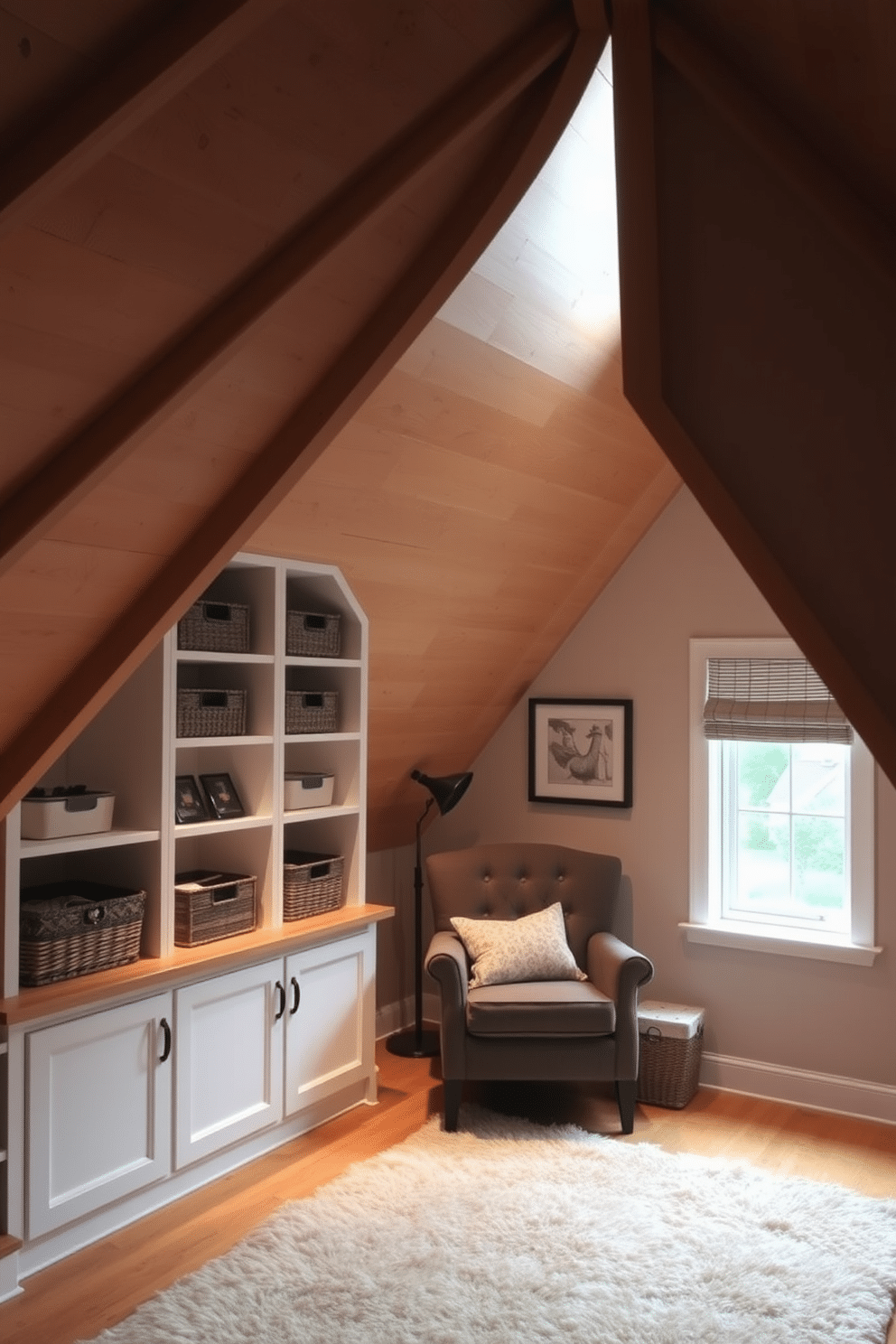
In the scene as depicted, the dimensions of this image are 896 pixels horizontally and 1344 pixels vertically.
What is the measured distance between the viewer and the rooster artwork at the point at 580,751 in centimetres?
518

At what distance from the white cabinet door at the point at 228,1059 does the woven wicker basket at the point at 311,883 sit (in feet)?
0.93

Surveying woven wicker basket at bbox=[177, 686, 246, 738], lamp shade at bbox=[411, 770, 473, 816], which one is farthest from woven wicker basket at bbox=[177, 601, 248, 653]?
lamp shade at bbox=[411, 770, 473, 816]

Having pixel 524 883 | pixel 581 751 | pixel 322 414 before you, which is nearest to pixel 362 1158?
pixel 524 883

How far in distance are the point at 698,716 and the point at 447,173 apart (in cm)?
314

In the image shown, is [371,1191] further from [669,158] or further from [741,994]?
[669,158]

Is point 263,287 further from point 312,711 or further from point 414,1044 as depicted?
point 414,1044

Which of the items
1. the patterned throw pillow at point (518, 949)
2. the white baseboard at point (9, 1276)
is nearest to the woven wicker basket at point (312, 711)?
the patterned throw pillow at point (518, 949)

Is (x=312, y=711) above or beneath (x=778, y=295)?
beneath

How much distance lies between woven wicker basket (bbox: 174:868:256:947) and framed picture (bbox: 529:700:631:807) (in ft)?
5.51

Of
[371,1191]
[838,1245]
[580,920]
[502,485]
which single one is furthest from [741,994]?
[502,485]

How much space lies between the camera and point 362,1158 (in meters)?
3.99

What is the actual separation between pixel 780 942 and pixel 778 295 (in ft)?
11.9

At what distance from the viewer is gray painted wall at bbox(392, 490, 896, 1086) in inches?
179

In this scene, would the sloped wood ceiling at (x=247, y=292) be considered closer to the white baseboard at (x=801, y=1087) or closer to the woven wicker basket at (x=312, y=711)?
the woven wicker basket at (x=312, y=711)
